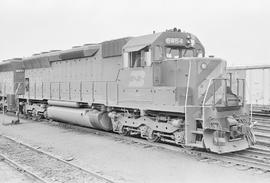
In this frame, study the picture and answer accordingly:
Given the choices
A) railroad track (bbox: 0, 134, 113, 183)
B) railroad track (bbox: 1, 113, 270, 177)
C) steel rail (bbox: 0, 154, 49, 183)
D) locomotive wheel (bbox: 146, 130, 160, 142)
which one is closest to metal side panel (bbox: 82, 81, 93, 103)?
railroad track (bbox: 0, 134, 113, 183)

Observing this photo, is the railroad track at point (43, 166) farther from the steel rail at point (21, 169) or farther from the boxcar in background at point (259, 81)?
the boxcar in background at point (259, 81)

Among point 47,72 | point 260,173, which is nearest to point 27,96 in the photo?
point 47,72

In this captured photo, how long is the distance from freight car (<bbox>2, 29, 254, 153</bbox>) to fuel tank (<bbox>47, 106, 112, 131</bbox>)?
0.12 feet

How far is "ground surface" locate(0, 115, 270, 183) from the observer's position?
260 inches

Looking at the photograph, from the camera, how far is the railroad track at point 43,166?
21.9 ft

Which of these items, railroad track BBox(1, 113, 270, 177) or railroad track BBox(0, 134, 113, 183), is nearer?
railroad track BBox(0, 134, 113, 183)

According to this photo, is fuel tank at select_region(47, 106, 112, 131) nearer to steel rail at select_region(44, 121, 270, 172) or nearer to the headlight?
steel rail at select_region(44, 121, 270, 172)

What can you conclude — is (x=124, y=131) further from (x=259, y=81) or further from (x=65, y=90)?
(x=259, y=81)

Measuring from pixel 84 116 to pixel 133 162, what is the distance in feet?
17.0

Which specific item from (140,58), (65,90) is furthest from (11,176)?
(65,90)

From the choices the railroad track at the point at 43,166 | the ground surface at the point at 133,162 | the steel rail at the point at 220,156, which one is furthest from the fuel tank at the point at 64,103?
the steel rail at the point at 220,156

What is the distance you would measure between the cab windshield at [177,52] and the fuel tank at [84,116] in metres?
3.69

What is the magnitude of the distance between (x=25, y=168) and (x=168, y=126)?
382 centimetres

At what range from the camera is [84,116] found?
12727mm
